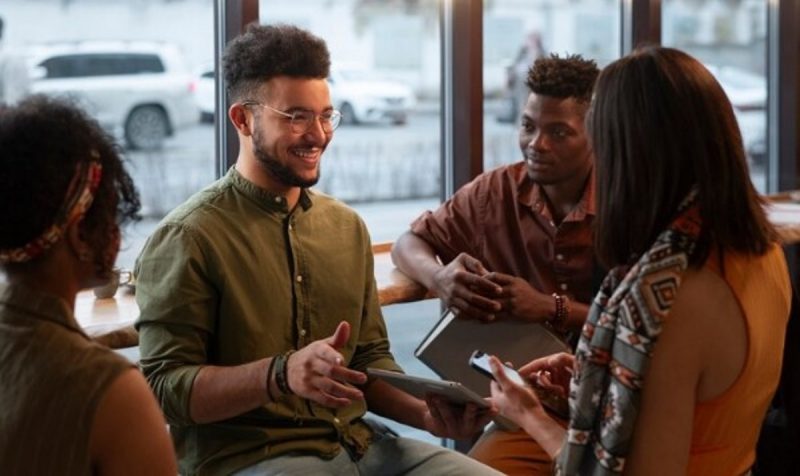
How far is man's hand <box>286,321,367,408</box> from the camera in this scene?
7.57 feet

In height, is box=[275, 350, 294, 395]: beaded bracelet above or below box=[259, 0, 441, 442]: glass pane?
below

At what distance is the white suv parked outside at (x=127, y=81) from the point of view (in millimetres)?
3174

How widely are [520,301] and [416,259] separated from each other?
1.12 ft

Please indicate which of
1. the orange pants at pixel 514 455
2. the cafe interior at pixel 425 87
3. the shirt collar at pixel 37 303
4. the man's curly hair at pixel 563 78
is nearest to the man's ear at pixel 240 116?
the cafe interior at pixel 425 87

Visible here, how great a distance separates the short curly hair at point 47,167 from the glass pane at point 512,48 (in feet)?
8.61

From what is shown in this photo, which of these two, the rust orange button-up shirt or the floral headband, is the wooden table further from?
the floral headband

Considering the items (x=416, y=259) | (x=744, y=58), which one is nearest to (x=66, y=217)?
(x=416, y=259)

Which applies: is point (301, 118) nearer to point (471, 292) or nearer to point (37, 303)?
point (471, 292)

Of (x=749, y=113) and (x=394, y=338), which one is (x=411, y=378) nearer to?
(x=394, y=338)

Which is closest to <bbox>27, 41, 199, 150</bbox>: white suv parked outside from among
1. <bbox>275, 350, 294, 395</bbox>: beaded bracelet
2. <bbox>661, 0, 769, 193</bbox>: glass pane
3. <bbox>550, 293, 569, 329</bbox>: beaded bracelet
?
<bbox>275, 350, 294, 395</bbox>: beaded bracelet

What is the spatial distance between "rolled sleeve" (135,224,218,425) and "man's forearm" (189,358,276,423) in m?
0.02

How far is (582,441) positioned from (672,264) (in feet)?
1.03

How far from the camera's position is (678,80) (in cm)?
195

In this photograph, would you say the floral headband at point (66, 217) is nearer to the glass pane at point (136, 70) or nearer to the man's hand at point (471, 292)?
the man's hand at point (471, 292)
